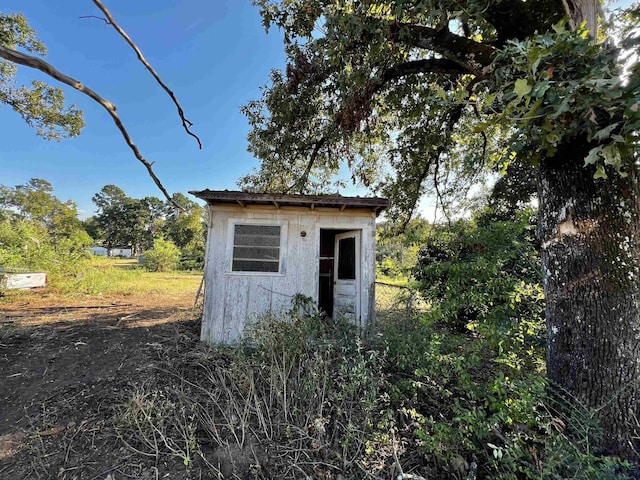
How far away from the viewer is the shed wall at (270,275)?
4.73m

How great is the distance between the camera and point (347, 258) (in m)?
5.54

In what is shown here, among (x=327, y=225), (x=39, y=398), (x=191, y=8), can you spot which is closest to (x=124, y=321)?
(x=39, y=398)

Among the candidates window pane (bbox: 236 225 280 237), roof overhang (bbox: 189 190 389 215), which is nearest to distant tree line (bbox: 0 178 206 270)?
roof overhang (bbox: 189 190 389 215)

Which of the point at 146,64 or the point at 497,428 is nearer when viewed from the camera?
the point at 497,428

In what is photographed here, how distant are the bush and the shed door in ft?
54.1

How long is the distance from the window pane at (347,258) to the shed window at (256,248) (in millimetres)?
1415

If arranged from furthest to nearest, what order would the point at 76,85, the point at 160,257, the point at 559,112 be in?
the point at 160,257
the point at 76,85
the point at 559,112

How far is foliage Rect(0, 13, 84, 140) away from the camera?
5.98 meters

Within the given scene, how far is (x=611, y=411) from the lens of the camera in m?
2.07

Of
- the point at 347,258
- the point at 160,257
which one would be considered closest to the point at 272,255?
the point at 347,258

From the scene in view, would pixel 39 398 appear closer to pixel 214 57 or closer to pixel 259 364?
pixel 259 364

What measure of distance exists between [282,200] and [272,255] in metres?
1.03

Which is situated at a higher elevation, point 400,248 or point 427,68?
point 427,68

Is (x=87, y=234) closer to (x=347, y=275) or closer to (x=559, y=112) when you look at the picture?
(x=347, y=275)
